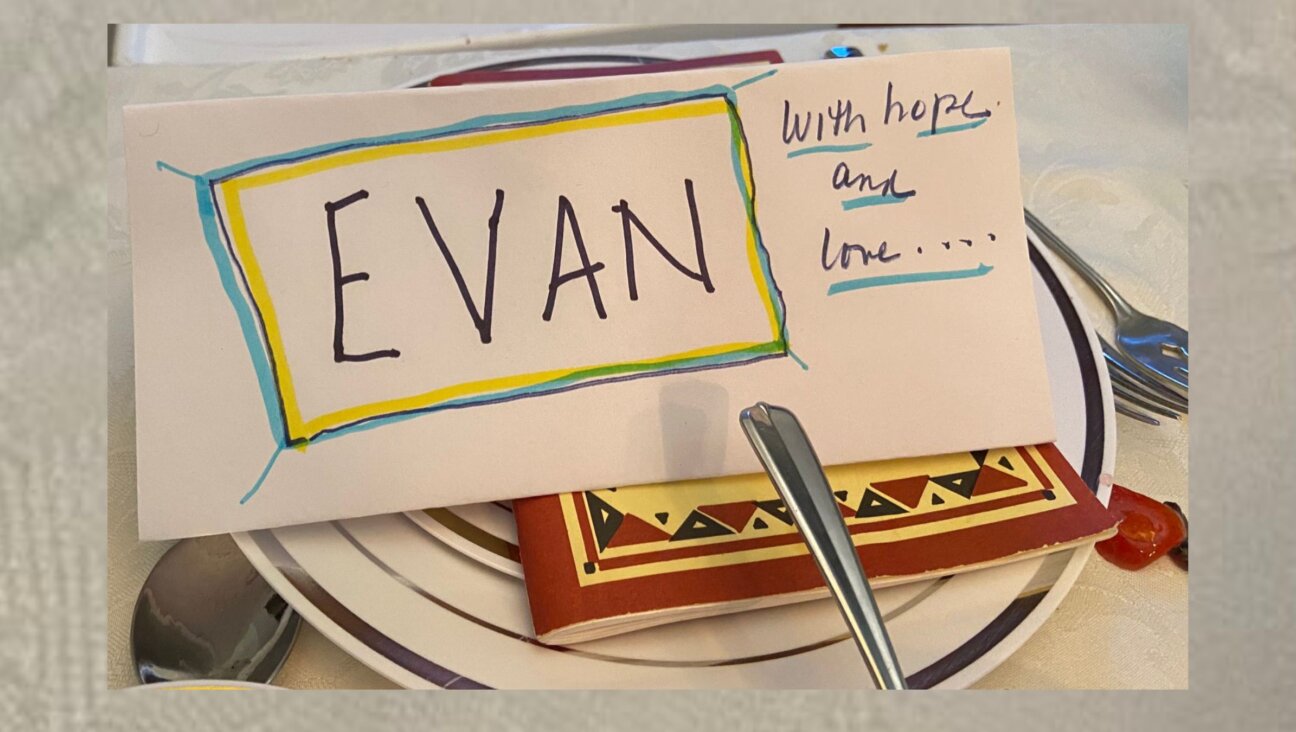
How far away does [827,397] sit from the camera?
277mm

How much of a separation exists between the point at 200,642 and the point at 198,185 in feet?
0.39

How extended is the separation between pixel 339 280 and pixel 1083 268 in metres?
0.25

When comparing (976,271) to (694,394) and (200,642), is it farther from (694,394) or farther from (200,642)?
(200,642)

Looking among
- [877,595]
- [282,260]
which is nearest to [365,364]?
[282,260]

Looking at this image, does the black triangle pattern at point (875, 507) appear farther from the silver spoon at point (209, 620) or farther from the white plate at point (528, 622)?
the silver spoon at point (209, 620)

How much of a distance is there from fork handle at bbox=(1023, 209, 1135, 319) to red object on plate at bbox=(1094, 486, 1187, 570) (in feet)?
0.25

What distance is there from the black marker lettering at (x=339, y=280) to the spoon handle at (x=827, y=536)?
0.33 feet

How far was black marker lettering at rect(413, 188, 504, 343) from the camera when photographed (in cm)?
27

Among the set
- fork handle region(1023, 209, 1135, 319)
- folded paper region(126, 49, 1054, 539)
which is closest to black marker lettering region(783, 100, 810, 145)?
folded paper region(126, 49, 1054, 539)

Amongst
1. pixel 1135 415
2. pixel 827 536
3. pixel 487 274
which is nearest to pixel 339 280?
pixel 487 274

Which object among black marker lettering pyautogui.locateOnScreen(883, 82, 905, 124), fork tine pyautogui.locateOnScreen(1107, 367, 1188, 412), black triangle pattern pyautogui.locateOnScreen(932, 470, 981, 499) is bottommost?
black triangle pattern pyautogui.locateOnScreen(932, 470, 981, 499)

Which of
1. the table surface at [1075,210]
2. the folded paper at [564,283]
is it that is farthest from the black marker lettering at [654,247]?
the table surface at [1075,210]

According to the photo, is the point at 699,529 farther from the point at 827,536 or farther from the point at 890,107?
the point at 890,107

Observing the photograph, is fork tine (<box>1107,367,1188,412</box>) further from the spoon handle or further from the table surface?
the spoon handle
